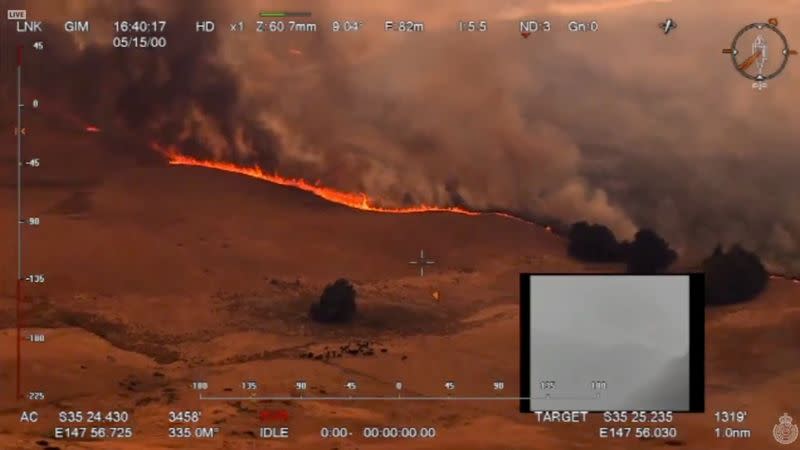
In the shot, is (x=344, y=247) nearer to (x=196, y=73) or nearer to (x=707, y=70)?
(x=196, y=73)

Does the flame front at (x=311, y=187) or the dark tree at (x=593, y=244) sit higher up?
the flame front at (x=311, y=187)

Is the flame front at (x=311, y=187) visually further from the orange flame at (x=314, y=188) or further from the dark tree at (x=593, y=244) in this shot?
the dark tree at (x=593, y=244)

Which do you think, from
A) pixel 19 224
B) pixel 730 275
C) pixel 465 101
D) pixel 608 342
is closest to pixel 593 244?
pixel 608 342

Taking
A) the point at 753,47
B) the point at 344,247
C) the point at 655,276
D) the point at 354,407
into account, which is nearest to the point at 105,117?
the point at 344,247

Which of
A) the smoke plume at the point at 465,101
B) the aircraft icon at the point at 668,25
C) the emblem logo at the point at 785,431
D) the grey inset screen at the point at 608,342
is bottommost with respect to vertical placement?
the emblem logo at the point at 785,431

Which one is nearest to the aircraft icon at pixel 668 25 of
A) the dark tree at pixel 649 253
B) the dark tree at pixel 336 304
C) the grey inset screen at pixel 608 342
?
the dark tree at pixel 649 253

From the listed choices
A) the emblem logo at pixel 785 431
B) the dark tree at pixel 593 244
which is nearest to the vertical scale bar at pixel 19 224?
the dark tree at pixel 593 244
